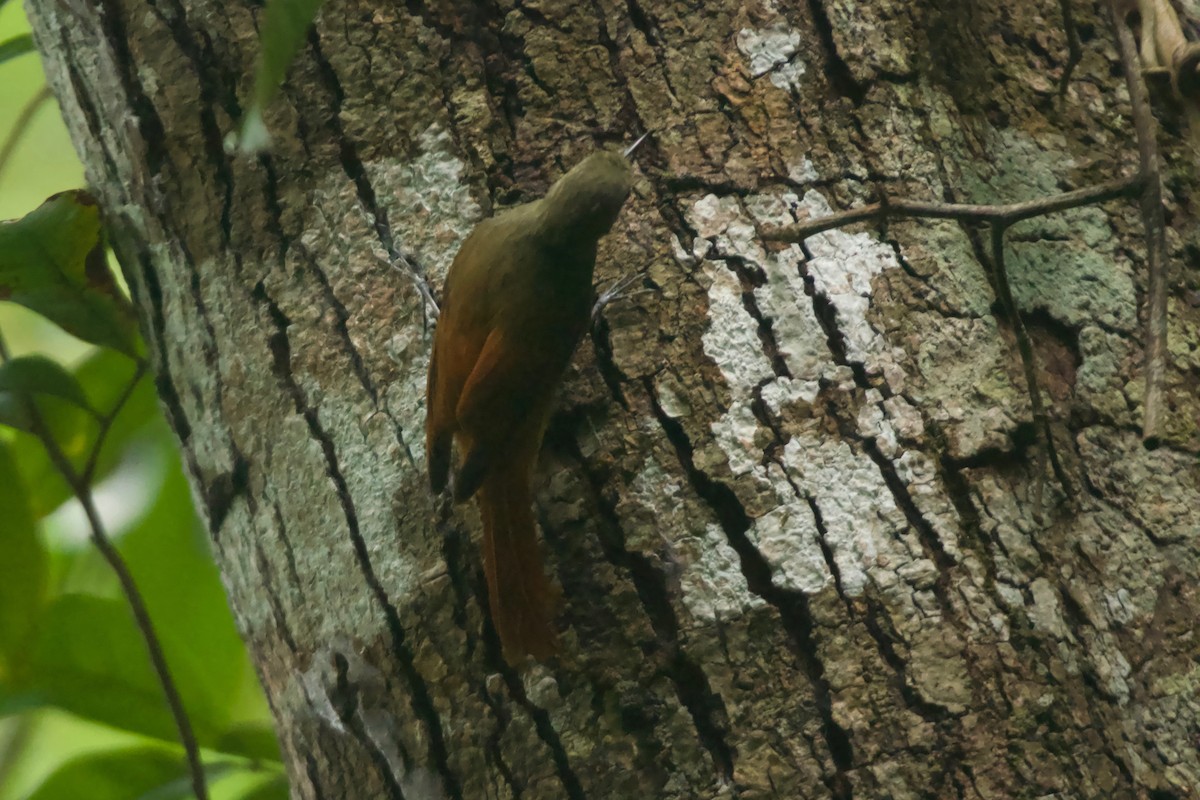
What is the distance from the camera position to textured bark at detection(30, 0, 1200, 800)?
103 centimetres

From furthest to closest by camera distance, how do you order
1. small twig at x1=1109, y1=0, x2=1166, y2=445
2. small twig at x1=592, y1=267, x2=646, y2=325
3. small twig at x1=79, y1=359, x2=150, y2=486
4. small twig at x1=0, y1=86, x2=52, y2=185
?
small twig at x1=0, y1=86, x2=52, y2=185 → small twig at x1=79, y1=359, x2=150, y2=486 → small twig at x1=592, y1=267, x2=646, y2=325 → small twig at x1=1109, y1=0, x2=1166, y2=445

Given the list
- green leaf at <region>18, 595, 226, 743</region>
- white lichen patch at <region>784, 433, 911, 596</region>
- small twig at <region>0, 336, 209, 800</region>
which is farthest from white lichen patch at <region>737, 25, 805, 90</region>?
green leaf at <region>18, 595, 226, 743</region>

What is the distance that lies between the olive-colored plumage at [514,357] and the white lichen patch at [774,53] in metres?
0.20

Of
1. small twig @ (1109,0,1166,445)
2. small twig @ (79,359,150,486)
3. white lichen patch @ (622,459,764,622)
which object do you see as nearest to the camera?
small twig @ (1109,0,1166,445)

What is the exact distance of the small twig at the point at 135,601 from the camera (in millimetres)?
1588

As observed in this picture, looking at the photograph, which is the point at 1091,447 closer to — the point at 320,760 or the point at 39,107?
the point at 320,760

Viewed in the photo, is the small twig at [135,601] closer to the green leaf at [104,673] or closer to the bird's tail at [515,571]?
the green leaf at [104,673]

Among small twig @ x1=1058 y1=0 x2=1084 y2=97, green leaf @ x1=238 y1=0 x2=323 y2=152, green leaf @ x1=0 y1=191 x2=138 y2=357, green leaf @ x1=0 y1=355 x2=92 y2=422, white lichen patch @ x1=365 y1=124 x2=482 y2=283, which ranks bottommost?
green leaf @ x1=238 y1=0 x2=323 y2=152

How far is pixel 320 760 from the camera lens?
1186 mm

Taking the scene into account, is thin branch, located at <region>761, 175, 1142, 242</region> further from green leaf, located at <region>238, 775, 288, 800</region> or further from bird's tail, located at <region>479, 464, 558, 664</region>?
green leaf, located at <region>238, 775, 288, 800</region>

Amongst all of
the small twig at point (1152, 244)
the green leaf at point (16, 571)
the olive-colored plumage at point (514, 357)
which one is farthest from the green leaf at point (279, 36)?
the green leaf at point (16, 571)

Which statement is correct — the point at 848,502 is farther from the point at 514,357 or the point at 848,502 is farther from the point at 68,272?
→ the point at 68,272

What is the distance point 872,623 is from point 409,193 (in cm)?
67

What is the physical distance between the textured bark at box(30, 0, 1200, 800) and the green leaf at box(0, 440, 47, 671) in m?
0.43
